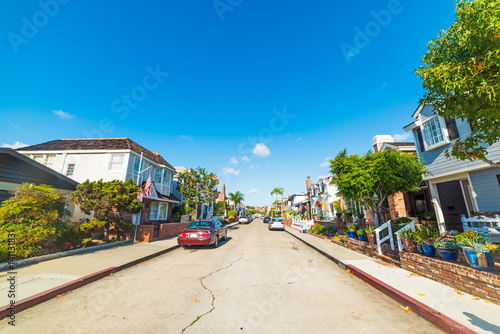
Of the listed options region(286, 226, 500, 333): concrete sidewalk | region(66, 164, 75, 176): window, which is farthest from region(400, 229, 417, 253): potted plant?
region(66, 164, 75, 176): window

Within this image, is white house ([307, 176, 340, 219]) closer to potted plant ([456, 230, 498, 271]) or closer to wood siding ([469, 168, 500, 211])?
wood siding ([469, 168, 500, 211])

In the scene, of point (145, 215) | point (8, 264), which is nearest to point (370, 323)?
point (8, 264)

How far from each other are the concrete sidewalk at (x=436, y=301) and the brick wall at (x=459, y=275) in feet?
0.54

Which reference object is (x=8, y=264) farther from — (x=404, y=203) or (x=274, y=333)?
(x=404, y=203)

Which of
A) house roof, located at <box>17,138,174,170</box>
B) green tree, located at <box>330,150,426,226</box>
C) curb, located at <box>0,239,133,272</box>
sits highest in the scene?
house roof, located at <box>17,138,174,170</box>

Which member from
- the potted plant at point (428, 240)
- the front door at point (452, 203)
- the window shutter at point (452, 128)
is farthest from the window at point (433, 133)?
the potted plant at point (428, 240)

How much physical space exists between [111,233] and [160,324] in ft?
37.8

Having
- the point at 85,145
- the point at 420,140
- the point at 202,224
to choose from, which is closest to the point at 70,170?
the point at 85,145

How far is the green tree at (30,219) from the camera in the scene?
7012mm

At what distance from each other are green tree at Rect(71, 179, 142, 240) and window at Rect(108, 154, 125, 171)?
26.5 feet

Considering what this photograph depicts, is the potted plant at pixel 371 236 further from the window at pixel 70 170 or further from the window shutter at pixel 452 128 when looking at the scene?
the window at pixel 70 170

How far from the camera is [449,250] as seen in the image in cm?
548

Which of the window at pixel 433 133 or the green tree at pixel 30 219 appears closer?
the green tree at pixel 30 219

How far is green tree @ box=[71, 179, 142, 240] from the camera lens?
33.9 feet
